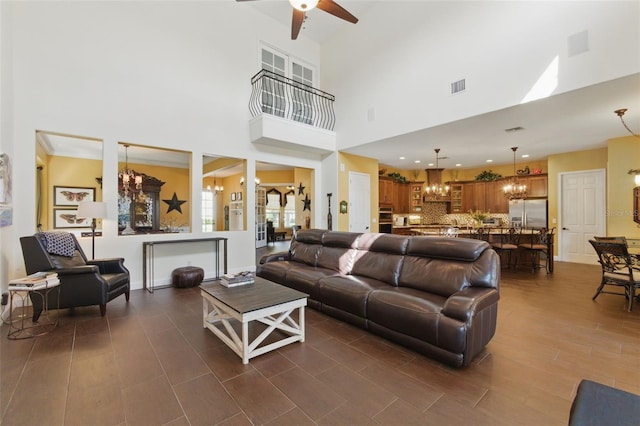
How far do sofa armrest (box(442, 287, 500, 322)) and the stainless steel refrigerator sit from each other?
22.1 ft

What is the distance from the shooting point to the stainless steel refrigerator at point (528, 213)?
7809 mm

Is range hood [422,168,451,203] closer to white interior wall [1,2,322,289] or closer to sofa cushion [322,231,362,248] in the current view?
white interior wall [1,2,322,289]

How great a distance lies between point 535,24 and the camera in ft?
12.9

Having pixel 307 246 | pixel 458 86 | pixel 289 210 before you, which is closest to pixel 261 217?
pixel 289 210

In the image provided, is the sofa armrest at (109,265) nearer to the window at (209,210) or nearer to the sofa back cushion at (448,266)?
the sofa back cushion at (448,266)

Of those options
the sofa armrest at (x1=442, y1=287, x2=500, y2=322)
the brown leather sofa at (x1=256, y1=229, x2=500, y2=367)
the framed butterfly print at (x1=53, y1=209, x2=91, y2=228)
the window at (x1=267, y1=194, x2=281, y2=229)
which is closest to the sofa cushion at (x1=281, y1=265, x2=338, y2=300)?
the brown leather sofa at (x1=256, y1=229, x2=500, y2=367)

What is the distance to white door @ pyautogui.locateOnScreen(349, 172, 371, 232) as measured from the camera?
7.39m

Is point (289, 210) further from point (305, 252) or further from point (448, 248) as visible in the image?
point (448, 248)

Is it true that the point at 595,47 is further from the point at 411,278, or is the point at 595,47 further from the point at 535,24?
the point at 411,278

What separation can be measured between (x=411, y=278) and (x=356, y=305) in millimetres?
720

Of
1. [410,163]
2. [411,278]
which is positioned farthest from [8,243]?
[410,163]

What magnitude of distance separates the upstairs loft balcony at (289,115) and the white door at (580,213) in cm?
626

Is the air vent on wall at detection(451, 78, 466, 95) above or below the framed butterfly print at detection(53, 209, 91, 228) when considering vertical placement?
above

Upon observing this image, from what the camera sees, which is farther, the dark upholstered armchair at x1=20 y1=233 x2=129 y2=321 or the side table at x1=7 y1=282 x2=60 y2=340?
the dark upholstered armchair at x1=20 y1=233 x2=129 y2=321
